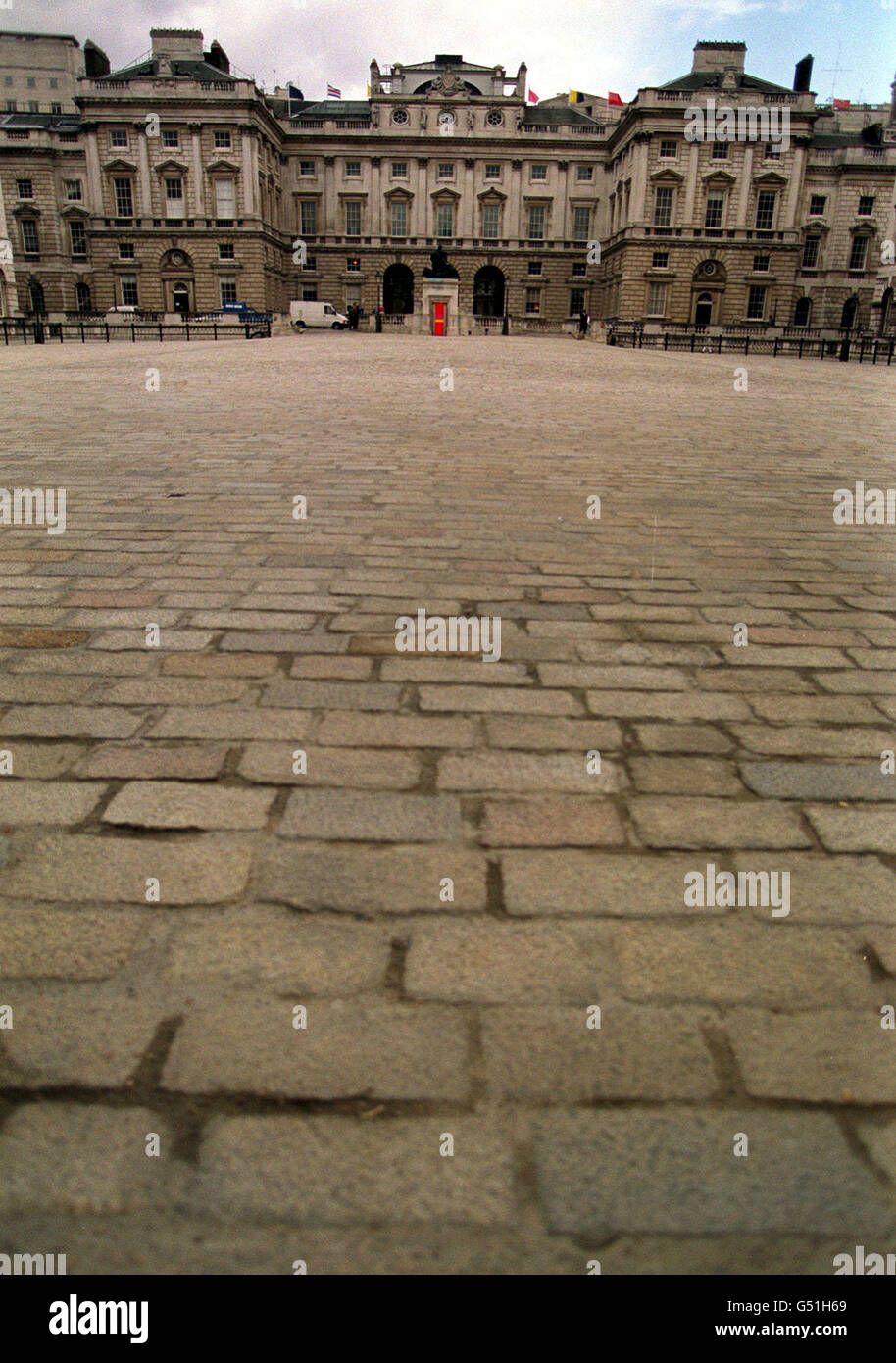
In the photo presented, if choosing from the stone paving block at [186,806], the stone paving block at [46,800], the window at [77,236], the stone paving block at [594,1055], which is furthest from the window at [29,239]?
the stone paving block at [594,1055]

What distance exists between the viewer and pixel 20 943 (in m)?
2.12

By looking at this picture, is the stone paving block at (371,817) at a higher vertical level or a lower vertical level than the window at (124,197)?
lower

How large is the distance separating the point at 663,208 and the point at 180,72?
34.2 metres

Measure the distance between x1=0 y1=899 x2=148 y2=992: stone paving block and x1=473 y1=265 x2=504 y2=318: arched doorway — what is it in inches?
2963

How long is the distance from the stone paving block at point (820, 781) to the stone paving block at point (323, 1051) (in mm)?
1487

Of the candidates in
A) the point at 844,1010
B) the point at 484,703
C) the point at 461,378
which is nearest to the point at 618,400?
the point at 461,378

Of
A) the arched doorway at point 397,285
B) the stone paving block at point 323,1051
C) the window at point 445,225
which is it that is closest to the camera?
the stone paving block at point 323,1051

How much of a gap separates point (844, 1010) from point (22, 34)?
4358 inches

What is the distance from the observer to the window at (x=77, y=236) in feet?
217

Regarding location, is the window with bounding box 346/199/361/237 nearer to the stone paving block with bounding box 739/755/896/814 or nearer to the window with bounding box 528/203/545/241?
the window with bounding box 528/203/545/241

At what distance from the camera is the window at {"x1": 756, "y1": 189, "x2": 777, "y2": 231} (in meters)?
62.1

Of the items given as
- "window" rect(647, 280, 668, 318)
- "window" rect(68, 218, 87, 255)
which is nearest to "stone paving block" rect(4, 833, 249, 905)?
"window" rect(647, 280, 668, 318)

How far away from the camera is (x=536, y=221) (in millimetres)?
70625

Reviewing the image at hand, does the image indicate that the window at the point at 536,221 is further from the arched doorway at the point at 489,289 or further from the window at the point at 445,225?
the window at the point at 445,225
